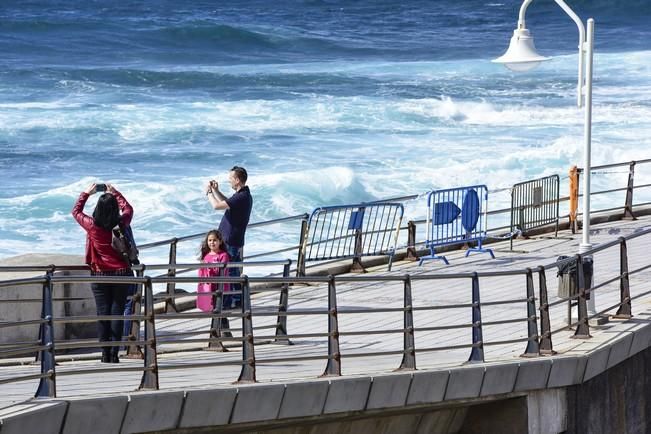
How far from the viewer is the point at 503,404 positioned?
12609mm

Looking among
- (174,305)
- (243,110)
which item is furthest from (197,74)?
(174,305)

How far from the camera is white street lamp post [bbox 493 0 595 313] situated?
14.3 meters

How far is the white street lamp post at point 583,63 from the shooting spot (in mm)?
14273

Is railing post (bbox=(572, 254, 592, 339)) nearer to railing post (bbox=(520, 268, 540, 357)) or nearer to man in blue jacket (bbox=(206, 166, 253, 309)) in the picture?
railing post (bbox=(520, 268, 540, 357))

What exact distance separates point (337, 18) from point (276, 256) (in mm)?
58854

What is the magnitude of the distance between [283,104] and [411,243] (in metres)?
35.8

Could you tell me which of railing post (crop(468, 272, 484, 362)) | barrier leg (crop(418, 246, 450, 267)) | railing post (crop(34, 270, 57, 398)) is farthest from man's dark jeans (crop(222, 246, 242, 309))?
railing post (crop(34, 270, 57, 398))

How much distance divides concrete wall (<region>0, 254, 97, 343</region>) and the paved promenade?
674mm

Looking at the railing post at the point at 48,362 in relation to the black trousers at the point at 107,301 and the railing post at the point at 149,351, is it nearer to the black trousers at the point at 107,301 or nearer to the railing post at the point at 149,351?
the railing post at the point at 149,351

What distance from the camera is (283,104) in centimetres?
5472

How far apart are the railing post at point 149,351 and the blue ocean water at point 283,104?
16808 mm

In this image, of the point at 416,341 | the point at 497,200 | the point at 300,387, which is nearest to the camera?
the point at 300,387

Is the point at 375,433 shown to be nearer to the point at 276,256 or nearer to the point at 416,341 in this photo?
the point at 416,341

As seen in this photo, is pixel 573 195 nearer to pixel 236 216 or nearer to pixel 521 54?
pixel 521 54
